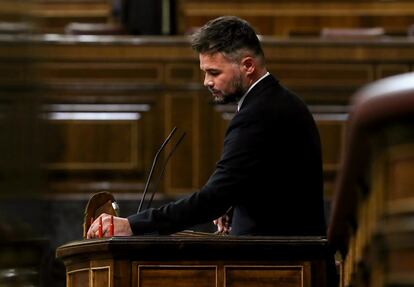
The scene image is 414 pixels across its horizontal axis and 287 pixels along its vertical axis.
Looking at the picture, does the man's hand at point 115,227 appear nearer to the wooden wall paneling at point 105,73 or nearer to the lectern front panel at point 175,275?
the lectern front panel at point 175,275

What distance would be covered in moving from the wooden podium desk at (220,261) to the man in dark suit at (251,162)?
0.24 meters

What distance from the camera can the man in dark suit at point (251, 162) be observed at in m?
4.44

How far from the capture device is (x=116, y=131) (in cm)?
838

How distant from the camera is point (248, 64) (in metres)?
4.71

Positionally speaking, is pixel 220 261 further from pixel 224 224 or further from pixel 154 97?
pixel 154 97

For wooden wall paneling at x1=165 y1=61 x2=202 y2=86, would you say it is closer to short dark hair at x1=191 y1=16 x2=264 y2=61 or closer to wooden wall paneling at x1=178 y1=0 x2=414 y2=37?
wooden wall paneling at x1=178 y1=0 x2=414 y2=37

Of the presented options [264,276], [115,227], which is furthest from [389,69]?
[264,276]

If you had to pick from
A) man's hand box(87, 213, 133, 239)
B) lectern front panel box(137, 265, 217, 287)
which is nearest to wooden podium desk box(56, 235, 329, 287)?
lectern front panel box(137, 265, 217, 287)

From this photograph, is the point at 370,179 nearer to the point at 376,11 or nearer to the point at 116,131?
the point at 116,131

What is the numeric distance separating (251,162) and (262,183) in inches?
2.9

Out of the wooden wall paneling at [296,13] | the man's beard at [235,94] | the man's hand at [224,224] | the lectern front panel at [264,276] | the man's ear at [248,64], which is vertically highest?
the wooden wall paneling at [296,13]

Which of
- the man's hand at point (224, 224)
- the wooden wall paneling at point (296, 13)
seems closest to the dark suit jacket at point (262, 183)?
the man's hand at point (224, 224)

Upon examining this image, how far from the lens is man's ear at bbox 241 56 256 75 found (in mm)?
4703

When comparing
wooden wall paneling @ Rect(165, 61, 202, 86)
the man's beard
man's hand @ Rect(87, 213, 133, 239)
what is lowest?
man's hand @ Rect(87, 213, 133, 239)
